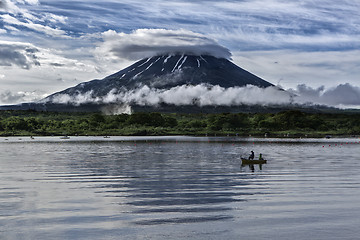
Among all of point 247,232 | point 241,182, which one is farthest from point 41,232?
point 241,182

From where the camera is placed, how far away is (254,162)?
61188mm

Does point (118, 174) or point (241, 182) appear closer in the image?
point (241, 182)

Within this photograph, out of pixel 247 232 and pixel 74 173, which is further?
pixel 74 173

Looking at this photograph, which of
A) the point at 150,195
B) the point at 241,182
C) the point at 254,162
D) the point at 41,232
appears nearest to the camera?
the point at 41,232

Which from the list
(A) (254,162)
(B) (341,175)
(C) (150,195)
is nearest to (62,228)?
(C) (150,195)

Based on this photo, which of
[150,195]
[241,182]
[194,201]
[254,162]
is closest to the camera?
[194,201]

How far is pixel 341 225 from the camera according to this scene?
2377 centimetres

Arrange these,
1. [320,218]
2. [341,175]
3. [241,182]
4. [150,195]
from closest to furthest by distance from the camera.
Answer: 1. [320,218]
2. [150,195]
3. [241,182]
4. [341,175]

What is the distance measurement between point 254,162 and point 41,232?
1652 inches

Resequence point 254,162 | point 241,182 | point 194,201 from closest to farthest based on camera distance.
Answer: point 194,201
point 241,182
point 254,162

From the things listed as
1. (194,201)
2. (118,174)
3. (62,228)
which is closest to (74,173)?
(118,174)

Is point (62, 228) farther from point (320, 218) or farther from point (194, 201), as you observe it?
point (320, 218)

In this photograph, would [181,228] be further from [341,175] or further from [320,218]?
[341,175]

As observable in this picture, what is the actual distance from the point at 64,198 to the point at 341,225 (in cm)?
1832
